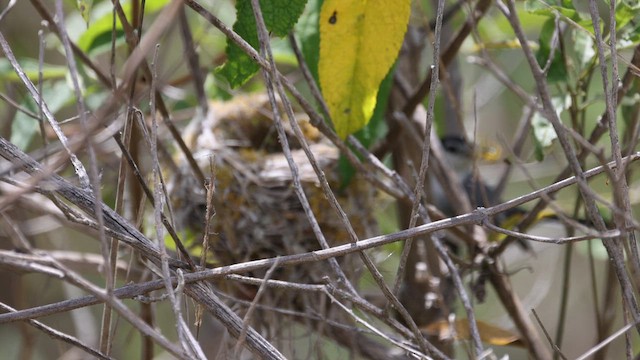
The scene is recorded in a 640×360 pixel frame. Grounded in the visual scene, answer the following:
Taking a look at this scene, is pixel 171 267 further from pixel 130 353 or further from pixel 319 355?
pixel 130 353

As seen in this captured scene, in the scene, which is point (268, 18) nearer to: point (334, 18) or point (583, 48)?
point (334, 18)

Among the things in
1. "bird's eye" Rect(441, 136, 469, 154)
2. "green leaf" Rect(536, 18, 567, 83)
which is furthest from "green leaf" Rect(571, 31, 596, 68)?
"bird's eye" Rect(441, 136, 469, 154)

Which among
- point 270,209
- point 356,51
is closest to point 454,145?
point 270,209

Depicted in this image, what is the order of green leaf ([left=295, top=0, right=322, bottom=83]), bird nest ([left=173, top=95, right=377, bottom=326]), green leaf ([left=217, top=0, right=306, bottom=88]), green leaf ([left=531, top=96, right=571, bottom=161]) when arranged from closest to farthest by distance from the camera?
green leaf ([left=217, top=0, right=306, bottom=88])
green leaf ([left=531, top=96, right=571, bottom=161])
green leaf ([left=295, top=0, right=322, bottom=83])
bird nest ([left=173, top=95, right=377, bottom=326])

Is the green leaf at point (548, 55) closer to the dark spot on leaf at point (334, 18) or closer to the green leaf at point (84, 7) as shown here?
the dark spot on leaf at point (334, 18)

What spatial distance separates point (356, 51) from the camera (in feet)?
5.21

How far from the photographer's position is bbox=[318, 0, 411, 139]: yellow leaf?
1.54 meters

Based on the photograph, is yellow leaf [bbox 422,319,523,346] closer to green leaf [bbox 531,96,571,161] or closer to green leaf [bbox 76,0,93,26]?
green leaf [bbox 531,96,571,161]

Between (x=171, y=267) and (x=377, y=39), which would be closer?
(x=171, y=267)

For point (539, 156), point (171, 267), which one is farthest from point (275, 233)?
point (171, 267)

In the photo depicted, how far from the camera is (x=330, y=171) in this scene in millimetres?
2611

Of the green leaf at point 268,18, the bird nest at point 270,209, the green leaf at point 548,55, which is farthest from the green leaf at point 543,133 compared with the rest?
the bird nest at point 270,209

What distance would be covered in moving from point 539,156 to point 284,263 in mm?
778

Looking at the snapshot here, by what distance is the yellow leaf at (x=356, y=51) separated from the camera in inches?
60.6
